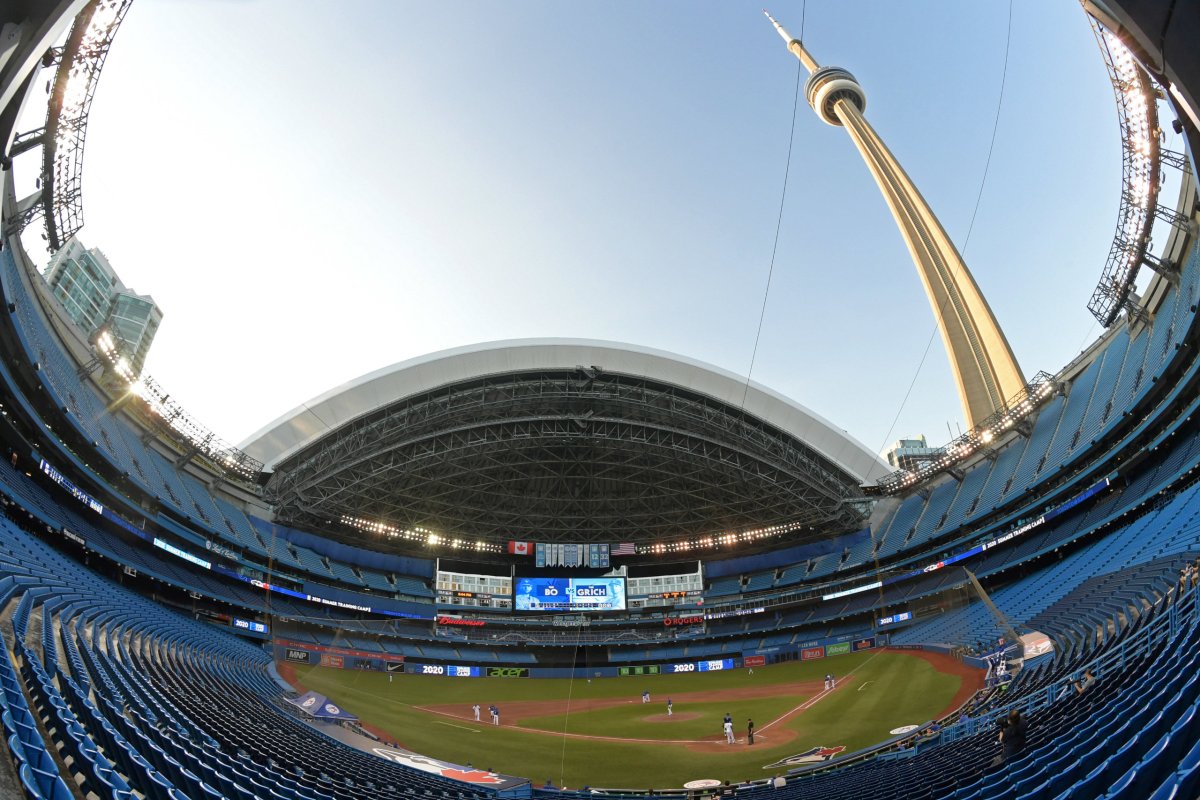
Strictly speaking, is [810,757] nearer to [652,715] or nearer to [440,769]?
[440,769]

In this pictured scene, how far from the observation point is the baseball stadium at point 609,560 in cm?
982

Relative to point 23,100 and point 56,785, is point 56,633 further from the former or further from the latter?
point 56,785

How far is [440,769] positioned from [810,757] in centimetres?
1344

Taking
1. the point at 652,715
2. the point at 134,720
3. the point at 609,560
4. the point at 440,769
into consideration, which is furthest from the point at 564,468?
the point at 134,720

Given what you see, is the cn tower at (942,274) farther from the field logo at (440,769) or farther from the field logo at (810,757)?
the field logo at (440,769)

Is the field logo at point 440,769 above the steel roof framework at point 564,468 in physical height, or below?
below

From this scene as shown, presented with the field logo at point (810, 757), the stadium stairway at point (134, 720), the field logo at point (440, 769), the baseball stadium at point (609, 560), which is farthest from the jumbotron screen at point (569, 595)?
the field logo at point (810, 757)

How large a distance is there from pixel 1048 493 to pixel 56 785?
167 ft

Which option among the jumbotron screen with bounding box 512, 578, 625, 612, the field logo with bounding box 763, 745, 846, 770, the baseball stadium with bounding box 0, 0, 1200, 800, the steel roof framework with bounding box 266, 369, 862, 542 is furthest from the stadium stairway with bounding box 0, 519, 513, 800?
the jumbotron screen with bounding box 512, 578, 625, 612

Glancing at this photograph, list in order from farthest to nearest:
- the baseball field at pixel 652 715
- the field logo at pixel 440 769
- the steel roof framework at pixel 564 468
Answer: the steel roof framework at pixel 564 468, the baseball field at pixel 652 715, the field logo at pixel 440 769

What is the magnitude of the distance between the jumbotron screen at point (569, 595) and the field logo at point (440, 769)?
1527 inches

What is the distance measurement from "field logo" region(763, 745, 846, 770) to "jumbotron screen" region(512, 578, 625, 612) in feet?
129

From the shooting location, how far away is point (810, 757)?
23.8m

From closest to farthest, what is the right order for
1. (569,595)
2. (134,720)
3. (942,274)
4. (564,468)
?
(134,720) < (569,595) < (564,468) < (942,274)
